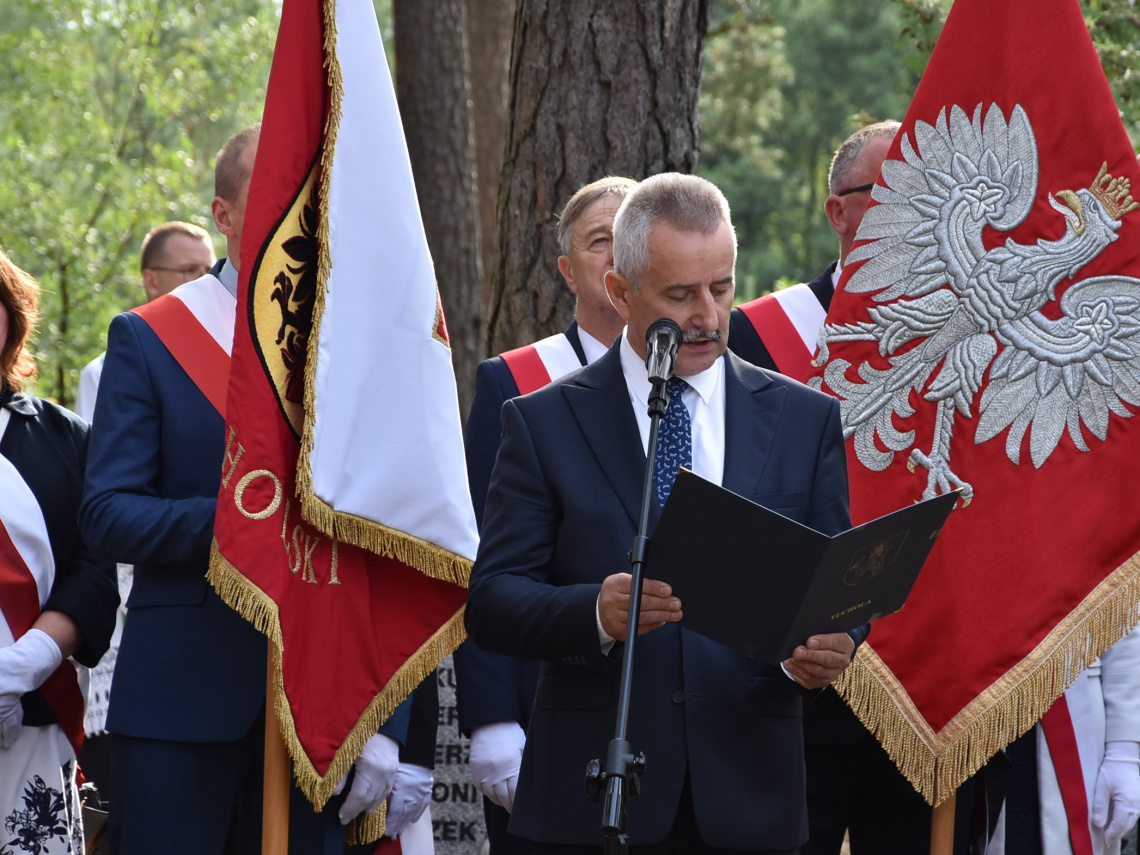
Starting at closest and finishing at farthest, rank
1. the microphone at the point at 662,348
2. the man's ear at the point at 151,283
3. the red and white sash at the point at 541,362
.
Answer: the microphone at the point at 662,348 → the red and white sash at the point at 541,362 → the man's ear at the point at 151,283

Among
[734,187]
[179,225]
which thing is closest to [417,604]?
[179,225]

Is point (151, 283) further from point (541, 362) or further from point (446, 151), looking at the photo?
point (541, 362)

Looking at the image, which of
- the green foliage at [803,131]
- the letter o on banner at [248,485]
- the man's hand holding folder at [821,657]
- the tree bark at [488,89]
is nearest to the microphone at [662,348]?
the man's hand holding folder at [821,657]

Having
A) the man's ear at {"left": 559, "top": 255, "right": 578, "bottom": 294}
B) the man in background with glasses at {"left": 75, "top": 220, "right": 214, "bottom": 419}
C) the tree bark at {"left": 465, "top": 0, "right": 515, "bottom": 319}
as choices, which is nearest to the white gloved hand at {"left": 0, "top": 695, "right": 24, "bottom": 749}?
the man's ear at {"left": 559, "top": 255, "right": 578, "bottom": 294}

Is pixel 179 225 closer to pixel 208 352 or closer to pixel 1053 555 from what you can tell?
pixel 208 352

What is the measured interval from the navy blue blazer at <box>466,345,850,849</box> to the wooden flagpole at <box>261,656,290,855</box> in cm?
79

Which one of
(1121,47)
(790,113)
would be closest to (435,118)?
(1121,47)

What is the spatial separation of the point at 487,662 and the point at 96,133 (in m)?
11.3

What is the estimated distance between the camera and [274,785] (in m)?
3.81

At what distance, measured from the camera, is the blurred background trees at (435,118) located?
590 centimetres

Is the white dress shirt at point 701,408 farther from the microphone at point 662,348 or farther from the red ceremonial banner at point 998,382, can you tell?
the red ceremonial banner at point 998,382

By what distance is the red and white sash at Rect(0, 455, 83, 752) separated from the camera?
163 inches

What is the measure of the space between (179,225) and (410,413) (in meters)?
3.71

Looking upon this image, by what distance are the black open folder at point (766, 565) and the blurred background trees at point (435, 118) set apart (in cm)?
316
